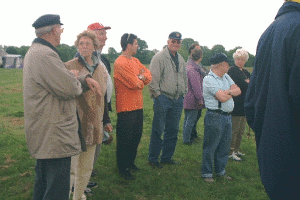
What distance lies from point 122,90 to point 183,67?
163 centimetres

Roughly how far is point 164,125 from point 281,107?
4.17 m

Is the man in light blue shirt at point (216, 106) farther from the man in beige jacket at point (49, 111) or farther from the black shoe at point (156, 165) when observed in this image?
the man in beige jacket at point (49, 111)

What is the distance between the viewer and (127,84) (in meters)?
4.43

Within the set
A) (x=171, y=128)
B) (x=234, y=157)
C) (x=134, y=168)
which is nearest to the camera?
(x=134, y=168)

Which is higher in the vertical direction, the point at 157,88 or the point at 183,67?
the point at 183,67

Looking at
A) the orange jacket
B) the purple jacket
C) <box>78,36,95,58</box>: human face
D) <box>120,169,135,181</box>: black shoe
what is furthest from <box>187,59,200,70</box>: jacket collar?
<box>78,36,95,58</box>: human face

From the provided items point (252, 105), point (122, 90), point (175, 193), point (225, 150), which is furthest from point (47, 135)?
point (225, 150)

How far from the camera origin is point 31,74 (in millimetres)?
2400

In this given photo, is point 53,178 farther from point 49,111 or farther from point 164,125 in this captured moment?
point 164,125

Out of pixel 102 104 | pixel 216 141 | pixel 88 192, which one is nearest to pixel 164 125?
pixel 216 141

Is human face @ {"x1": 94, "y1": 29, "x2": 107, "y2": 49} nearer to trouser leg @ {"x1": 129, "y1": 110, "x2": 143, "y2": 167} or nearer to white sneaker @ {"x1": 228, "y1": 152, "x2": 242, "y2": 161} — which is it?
trouser leg @ {"x1": 129, "y1": 110, "x2": 143, "y2": 167}

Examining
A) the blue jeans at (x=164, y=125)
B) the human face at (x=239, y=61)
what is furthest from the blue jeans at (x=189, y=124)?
the human face at (x=239, y=61)

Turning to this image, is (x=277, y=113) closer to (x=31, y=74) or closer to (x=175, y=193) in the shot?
(x=31, y=74)

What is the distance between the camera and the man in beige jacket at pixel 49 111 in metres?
2.40
